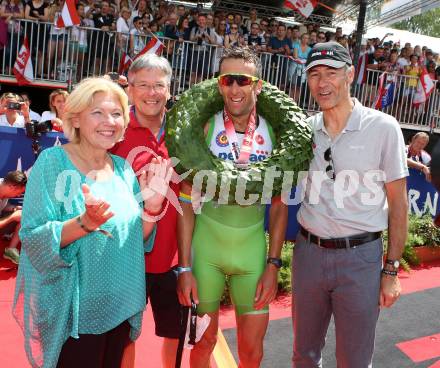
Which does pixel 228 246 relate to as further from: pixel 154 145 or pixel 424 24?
pixel 424 24

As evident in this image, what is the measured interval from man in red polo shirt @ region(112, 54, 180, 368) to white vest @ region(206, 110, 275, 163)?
32 cm

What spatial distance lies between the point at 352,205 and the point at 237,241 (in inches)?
28.4

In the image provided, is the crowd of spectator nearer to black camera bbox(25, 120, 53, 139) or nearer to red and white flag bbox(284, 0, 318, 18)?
red and white flag bbox(284, 0, 318, 18)

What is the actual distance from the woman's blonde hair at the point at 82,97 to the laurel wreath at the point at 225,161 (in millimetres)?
497

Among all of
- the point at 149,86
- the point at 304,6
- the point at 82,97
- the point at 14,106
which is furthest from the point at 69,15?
the point at 82,97

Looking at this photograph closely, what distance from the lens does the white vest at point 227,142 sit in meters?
2.90

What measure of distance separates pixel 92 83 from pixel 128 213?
66 cm

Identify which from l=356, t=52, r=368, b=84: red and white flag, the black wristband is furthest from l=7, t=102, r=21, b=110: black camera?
l=356, t=52, r=368, b=84: red and white flag

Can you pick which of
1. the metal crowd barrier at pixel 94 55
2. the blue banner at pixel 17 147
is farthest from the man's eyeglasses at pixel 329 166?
the metal crowd barrier at pixel 94 55

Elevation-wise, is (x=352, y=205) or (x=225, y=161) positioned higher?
(x=225, y=161)

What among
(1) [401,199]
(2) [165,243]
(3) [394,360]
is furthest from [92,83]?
(3) [394,360]

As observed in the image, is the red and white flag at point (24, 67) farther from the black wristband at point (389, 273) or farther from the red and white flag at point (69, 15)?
A: the black wristband at point (389, 273)

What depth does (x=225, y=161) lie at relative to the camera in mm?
2811

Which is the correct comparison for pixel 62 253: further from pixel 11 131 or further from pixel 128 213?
pixel 11 131
